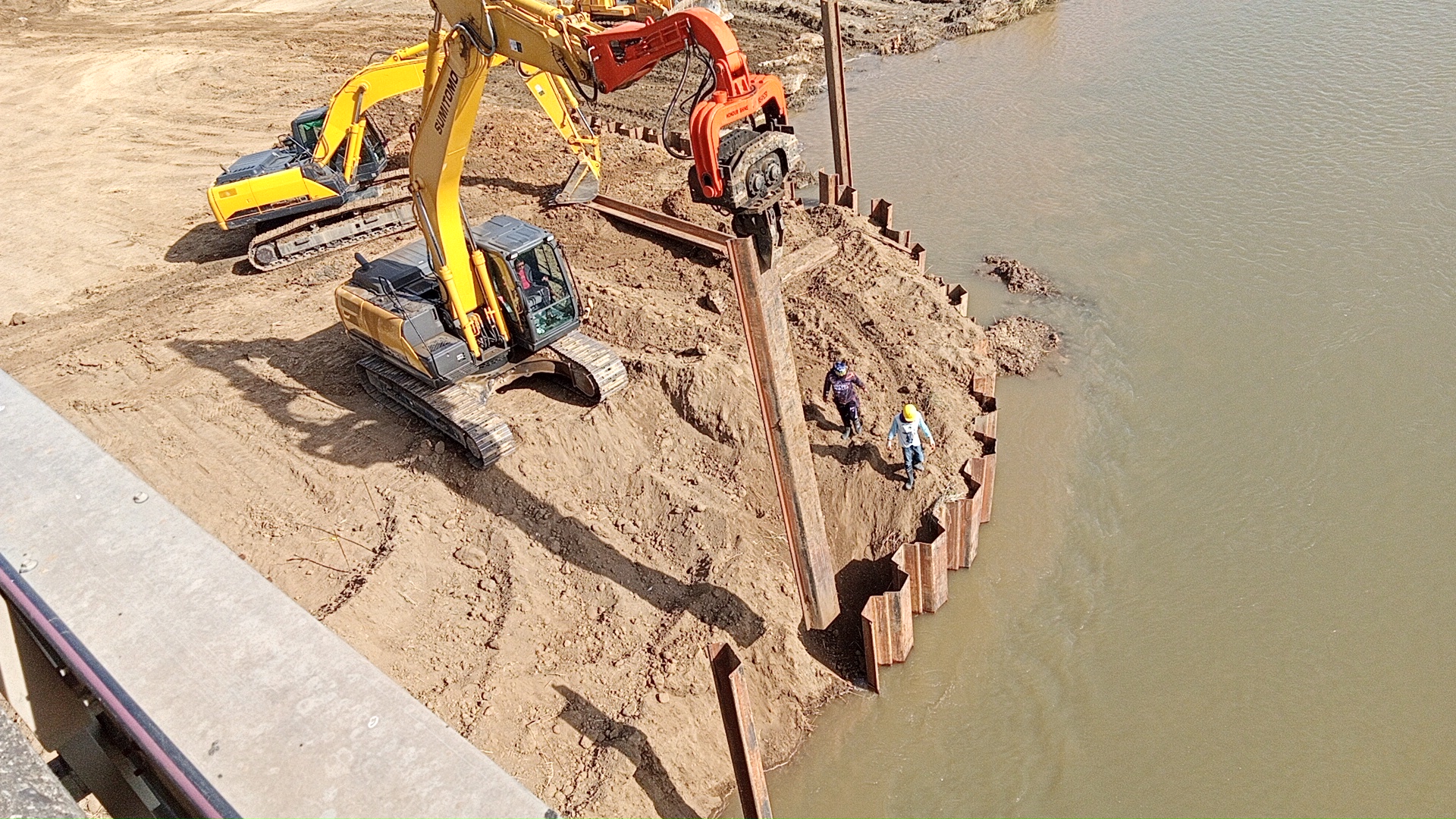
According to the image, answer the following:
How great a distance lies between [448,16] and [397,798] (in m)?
8.20

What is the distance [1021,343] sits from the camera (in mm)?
13453

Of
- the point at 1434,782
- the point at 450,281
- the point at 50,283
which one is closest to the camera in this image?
the point at 1434,782

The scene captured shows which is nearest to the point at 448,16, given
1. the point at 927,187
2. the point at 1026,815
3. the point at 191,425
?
the point at 191,425

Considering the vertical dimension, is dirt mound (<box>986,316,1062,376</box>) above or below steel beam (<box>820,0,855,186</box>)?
below

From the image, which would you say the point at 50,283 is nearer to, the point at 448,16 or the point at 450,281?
the point at 450,281

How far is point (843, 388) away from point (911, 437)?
939 millimetres

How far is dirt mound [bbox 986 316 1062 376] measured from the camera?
13109 mm

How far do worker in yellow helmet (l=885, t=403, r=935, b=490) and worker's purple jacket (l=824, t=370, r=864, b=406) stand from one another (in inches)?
22.2

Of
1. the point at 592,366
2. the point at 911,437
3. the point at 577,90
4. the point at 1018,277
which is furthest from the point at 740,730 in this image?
the point at 1018,277

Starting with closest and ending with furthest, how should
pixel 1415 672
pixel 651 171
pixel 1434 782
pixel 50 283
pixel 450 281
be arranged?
pixel 1434 782 < pixel 1415 672 < pixel 450 281 < pixel 50 283 < pixel 651 171

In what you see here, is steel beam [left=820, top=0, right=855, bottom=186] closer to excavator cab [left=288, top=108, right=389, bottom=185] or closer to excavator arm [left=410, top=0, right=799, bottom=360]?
excavator arm [left=410, top=0, right=799, bottom=360]

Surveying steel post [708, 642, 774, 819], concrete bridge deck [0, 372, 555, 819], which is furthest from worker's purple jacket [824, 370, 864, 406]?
concrete bridge deck [0, 372, 555, 819]

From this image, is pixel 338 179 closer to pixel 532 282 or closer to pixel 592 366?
pixel 532 282

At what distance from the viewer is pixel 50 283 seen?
15.9 m
